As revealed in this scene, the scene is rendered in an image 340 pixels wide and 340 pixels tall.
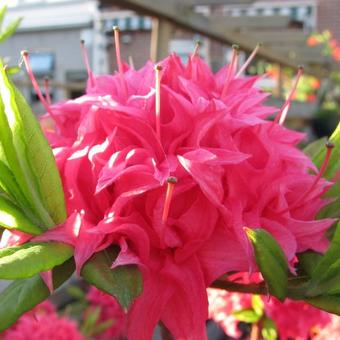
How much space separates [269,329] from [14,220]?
1.33 feet

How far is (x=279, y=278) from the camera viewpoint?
35 cm

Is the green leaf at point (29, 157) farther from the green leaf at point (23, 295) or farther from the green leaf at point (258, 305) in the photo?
the green leaf at point (258, 305)

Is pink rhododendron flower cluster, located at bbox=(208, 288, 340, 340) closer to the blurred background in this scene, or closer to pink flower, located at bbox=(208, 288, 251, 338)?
pink flower, located at bbox=(208, 288, 251, 338)

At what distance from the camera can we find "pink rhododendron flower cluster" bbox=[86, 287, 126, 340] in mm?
1326

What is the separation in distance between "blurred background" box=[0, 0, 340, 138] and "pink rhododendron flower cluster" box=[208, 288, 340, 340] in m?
2.37

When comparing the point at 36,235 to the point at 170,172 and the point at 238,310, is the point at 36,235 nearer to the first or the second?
the point at 170,172

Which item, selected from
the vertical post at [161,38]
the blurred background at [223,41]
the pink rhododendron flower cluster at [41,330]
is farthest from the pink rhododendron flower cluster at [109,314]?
the blurred background at [223,41]

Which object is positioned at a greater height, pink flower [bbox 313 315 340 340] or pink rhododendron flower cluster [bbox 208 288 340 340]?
pink rhododendron flower cluster [bbox 208 288 340 340]

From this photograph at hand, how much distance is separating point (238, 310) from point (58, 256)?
0.39 m

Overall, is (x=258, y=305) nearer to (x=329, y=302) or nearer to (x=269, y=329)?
(x=269, y=329)

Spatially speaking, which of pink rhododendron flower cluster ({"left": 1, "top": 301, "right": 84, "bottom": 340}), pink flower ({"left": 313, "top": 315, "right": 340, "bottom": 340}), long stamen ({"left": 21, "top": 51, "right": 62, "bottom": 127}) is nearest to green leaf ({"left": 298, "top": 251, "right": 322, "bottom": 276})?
long stamen ({"left": 21, "top": 51, "right": 62, "bottom": 127})

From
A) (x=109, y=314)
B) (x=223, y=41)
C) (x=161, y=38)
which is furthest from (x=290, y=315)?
(x=223, y=41)

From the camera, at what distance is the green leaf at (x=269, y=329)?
66 centimetres

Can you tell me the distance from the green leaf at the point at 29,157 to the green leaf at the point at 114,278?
43 mm
